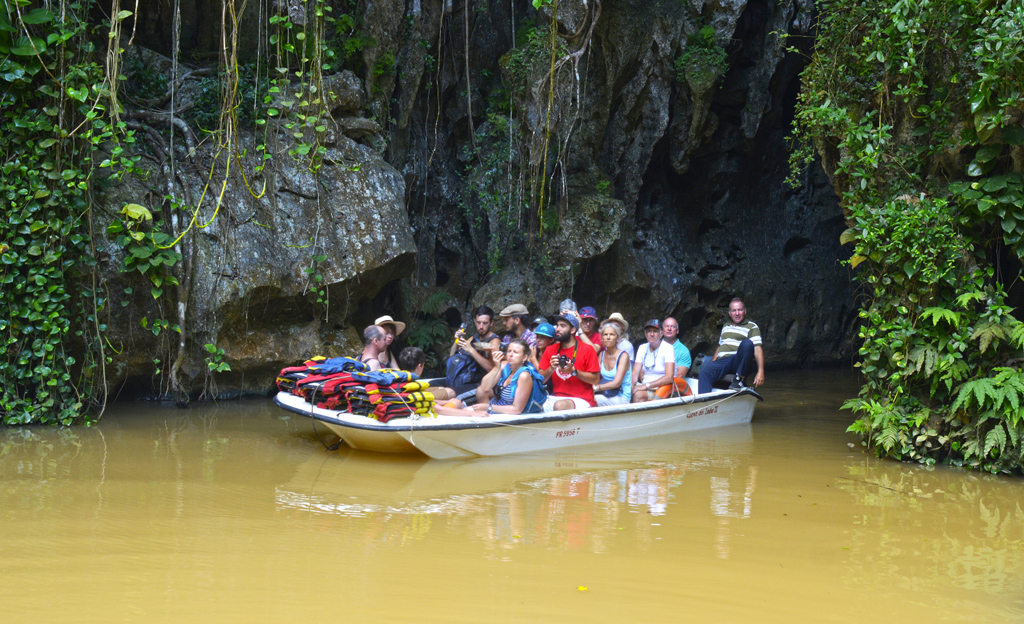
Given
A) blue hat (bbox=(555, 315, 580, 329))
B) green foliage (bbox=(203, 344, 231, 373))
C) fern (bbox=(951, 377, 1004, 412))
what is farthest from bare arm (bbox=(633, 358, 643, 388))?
green foliage (bbox=(203, 344, 231, 373))

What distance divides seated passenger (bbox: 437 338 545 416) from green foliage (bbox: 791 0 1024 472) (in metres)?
3.03

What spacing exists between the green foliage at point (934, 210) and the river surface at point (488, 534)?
1.77 ft

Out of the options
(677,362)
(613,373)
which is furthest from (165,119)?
(677,362)

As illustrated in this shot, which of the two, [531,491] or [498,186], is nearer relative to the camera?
[531,491]

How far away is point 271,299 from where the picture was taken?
962 centimetres

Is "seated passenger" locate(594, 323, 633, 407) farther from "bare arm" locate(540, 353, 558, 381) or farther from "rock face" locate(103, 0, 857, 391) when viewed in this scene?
"rock face" locate(103, 0, 857, 391)

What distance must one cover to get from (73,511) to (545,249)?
8219 mm

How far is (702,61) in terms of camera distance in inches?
480

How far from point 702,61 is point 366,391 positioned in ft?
27.7

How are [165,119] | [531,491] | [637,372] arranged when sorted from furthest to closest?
[165,119], [637,372], [531,491]

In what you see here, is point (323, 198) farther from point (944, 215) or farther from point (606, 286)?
point (944, 215)

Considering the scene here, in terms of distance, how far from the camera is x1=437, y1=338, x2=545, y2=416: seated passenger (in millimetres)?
6914

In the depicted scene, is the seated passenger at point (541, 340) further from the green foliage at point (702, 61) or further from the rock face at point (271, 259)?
the green foliage at point (702, 61)

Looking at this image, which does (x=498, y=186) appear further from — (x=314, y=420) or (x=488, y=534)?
(x=488, y=534)
